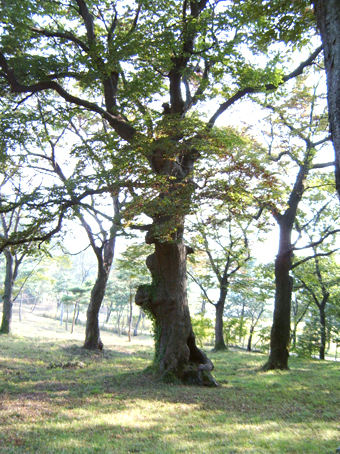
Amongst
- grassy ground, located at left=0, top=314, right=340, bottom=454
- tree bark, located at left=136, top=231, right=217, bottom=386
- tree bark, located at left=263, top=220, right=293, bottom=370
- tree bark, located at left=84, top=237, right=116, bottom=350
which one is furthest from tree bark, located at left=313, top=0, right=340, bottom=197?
tree bark, located at left=84, top=237, right=116, bottom=350

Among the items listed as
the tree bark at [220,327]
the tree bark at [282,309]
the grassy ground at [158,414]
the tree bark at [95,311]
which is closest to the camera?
the grassy ground at [158,414]

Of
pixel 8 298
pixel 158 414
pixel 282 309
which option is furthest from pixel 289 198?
pixel 8 298

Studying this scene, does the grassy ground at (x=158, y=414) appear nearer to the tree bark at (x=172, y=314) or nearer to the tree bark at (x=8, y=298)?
the tree bark at (x=172, y=314)

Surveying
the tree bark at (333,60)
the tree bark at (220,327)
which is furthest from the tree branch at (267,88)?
the tree bark at (220,327)

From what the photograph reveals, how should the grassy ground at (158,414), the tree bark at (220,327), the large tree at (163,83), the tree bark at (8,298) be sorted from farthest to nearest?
1. the tree bark at (220,327)
2. the tree bark at (8,298)
3. the large tree at (163,83)
4. the grassy ground at (158,414)

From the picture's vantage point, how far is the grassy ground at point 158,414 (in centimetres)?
425

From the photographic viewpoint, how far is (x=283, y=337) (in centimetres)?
1227

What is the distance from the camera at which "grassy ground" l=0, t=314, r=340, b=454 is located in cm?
425

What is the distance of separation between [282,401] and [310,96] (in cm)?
1156

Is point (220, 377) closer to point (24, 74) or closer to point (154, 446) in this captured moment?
point (154, 446)

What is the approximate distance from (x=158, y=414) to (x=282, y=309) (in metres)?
7.94

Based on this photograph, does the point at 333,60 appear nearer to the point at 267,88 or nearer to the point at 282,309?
the point at 267,88

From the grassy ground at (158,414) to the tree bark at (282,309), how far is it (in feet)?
5.75

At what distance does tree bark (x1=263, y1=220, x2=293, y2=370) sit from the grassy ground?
5.75ft
